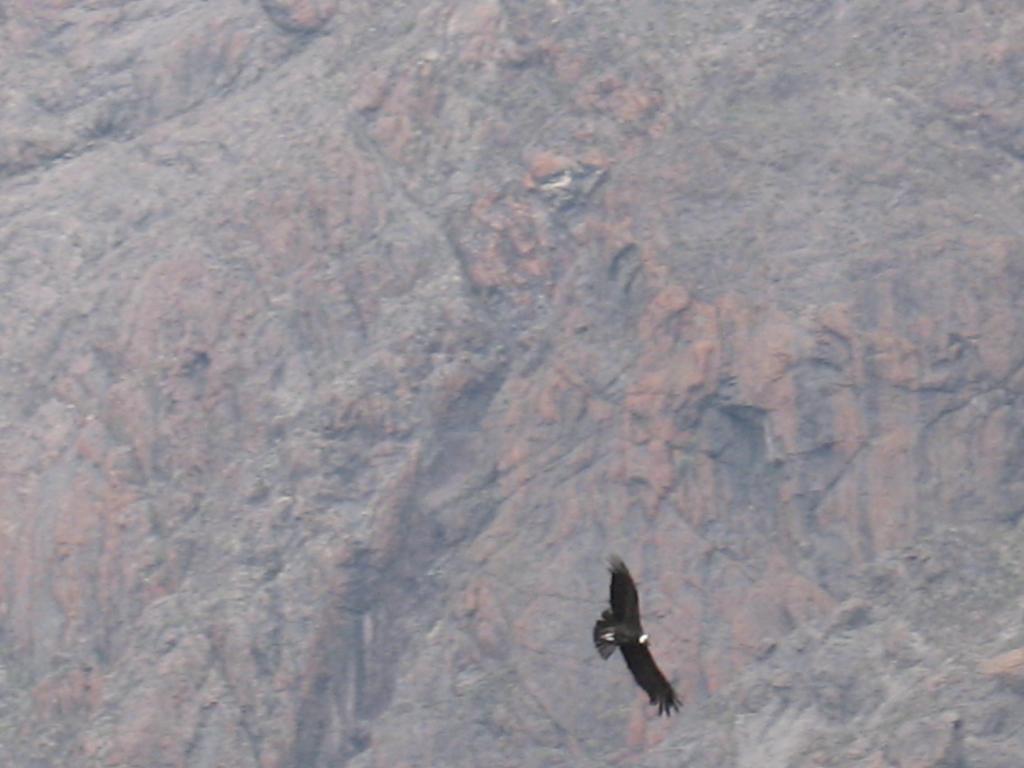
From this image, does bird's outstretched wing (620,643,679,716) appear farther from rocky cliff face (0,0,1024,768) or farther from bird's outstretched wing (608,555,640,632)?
rocky cliff face (0,0,1024,768)

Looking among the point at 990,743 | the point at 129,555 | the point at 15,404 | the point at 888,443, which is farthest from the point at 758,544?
the point at 15,404

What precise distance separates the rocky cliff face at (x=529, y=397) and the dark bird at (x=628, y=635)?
11.4 metres

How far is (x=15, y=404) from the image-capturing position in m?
33.4

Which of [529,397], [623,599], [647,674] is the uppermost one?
[623,599]

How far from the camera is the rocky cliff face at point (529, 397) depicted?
30.1 m

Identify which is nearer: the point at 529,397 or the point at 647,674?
the point at 647,674

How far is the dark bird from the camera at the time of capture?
54.3 ft

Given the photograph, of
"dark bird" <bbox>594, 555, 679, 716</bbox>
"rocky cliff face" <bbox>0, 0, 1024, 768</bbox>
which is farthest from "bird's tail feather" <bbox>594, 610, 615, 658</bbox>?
"rocky cliff face" <bbox>0, 0, 1024, 768</bbox>

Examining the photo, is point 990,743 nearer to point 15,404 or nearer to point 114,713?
point 114,713

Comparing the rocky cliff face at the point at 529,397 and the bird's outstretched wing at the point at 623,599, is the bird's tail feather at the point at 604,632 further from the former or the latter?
the rocky cliff face at the point at 529,397

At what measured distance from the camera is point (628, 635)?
54.3ft

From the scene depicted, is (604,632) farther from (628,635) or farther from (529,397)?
(529,397)

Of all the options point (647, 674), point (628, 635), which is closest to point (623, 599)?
point (628, 635)

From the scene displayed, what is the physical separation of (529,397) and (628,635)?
16.0m
